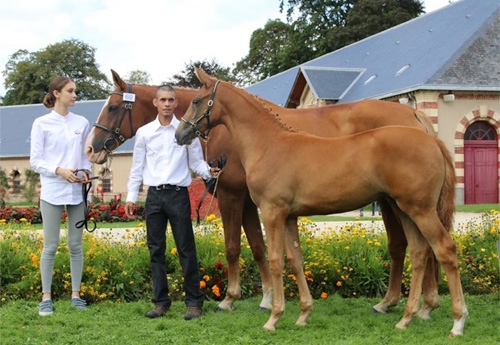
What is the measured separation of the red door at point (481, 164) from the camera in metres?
23.2

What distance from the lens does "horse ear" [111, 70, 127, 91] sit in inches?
278

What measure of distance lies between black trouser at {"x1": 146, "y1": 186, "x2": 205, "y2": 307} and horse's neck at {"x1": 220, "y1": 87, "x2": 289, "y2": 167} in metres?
0.87

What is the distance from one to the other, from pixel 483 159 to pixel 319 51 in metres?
23.9

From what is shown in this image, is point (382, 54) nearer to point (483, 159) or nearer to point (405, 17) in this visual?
point (483, 159)

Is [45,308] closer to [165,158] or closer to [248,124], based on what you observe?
[165,158]

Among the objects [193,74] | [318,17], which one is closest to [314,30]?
[318,17]

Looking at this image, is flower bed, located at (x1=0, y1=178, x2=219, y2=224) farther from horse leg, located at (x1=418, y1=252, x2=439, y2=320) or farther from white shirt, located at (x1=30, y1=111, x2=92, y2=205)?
horse leg, located at (x1=418, y1=252, x2=439, y2=320)

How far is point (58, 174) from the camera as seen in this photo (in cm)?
623

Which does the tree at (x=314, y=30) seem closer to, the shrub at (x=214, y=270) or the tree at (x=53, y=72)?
the tree at (x=53, y=72)

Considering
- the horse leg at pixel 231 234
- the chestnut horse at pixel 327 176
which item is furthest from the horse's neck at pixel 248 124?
the horse leg at pixel 231 234

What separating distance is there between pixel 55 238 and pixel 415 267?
12.3ft

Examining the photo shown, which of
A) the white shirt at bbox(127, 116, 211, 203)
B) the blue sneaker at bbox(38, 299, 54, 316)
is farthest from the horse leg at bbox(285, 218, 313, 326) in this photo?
the blue sneaker at bbox(38, 299, 54, 316)

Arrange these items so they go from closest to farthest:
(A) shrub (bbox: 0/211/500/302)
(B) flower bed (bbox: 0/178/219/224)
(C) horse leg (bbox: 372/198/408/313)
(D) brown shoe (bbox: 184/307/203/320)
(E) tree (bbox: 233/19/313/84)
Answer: (D) brown shoe (bbox: 184/307/203/320) → (C) horse leg (bbox: 372/198/408/313) → (A) shrub (bbox: 0/211/500/302) → (B) flower bed (bbox: 0/178/219/224) → (E) tree (bbox: 233/19/313/84)

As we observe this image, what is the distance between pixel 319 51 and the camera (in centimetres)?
4525
